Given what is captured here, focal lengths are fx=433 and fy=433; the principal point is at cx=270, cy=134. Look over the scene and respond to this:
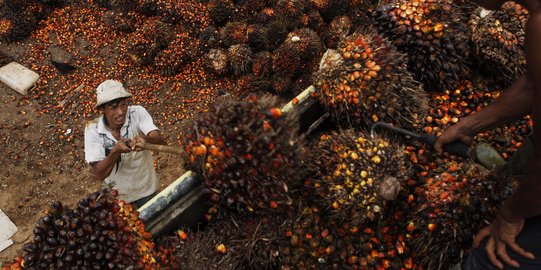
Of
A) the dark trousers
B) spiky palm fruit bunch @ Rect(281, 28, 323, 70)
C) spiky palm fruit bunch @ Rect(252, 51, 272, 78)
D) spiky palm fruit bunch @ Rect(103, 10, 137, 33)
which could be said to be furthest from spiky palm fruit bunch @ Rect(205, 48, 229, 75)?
the dark trousers

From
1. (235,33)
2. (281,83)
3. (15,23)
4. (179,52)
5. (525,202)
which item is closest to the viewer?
(525,202)

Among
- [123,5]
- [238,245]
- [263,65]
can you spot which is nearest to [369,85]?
[238,245]

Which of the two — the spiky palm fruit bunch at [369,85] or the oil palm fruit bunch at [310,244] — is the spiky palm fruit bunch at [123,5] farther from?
the oil palm fruit bunch at [310,244]

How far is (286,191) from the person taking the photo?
2502 millimetres

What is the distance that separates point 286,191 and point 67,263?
4.07ft

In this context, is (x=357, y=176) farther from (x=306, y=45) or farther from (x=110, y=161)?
(x=306, y=45)

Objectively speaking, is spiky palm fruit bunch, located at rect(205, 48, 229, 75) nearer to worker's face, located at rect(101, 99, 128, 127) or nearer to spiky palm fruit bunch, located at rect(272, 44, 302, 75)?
spiky palm fruit bunch, located at rect(272, 44, 302, 75)

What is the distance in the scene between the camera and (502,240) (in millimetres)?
2238

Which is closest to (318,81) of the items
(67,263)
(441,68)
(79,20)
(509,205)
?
(441,68)

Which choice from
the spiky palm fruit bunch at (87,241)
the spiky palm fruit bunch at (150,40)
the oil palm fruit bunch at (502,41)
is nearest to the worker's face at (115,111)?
the spiky palm fruit bunch at (87,241)

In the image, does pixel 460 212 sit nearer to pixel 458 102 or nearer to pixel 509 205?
pixel 509 205

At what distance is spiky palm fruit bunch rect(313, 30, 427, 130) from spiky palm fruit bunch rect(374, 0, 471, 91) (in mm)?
237

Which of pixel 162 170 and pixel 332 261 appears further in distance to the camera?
pixel 162 170

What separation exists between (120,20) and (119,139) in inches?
132
